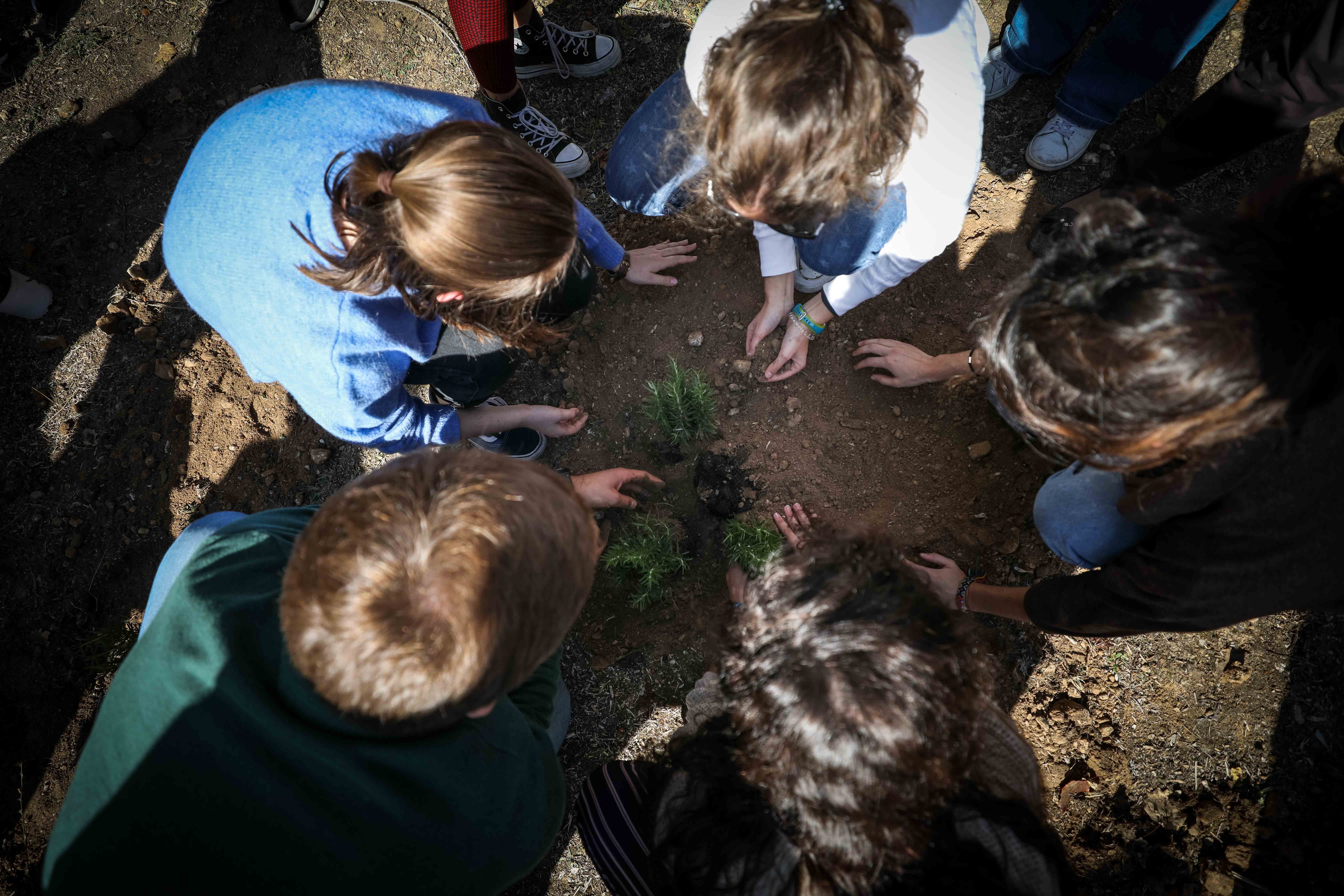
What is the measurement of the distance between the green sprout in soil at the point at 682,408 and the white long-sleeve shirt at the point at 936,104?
2.89 feet

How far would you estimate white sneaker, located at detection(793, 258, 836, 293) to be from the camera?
246 centimetres

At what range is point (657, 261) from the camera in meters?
2.64

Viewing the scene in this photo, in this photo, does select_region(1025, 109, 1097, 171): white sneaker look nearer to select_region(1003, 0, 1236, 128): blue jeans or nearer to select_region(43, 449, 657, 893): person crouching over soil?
select_region(1003, 0, 1236, 128): blue jeans

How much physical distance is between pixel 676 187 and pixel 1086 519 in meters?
1.91

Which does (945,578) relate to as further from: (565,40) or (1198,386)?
(565,40)

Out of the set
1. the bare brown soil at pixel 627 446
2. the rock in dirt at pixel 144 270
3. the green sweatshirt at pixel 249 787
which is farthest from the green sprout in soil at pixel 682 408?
the rock in dirt at pixel 144 270

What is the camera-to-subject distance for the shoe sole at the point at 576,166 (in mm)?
2770

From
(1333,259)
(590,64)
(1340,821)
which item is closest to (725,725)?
(1333,259)

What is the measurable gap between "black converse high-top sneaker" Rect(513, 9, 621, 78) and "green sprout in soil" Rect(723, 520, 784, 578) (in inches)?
94.9

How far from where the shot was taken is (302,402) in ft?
5.25

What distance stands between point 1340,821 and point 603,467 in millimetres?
2974

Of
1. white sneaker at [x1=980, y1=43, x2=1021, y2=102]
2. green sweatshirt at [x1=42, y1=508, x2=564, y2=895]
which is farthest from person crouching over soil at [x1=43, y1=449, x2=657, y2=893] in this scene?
white sneaker at [x1=980, y1=43, x2=1021, y2=102]

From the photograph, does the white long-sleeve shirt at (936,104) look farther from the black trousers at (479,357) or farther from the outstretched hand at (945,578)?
the outstretched hand at (945,578)

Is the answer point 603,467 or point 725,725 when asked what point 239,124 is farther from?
point 725,725
